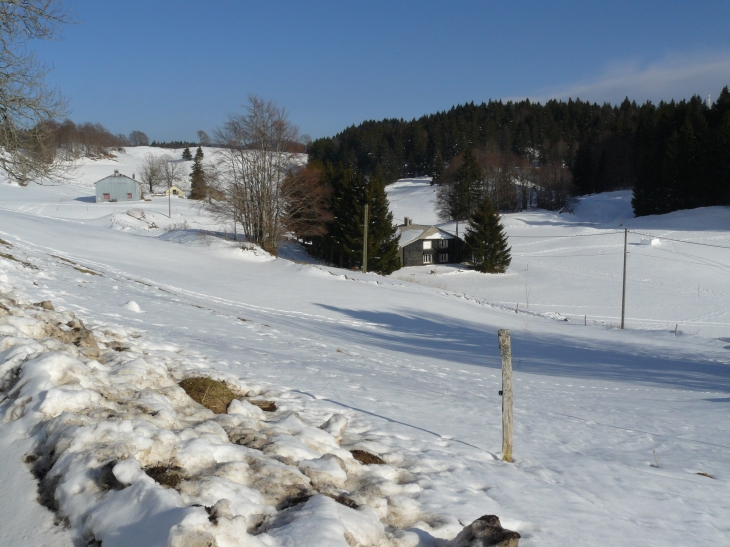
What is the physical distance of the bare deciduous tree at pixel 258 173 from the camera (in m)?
36.0

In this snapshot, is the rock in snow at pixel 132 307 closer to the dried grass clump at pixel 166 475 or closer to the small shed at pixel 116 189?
the dried grass clump at pixel 166 475

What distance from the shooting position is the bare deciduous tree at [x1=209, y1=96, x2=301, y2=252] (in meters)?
36.0

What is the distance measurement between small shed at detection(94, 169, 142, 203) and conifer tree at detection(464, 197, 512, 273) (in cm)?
5558

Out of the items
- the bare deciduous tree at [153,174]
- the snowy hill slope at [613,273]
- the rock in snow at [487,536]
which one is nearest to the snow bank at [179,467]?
the rock in snow at [487,536]

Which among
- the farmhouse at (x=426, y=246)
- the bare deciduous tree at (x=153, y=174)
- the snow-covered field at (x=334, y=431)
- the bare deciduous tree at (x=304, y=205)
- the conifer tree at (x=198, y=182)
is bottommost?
the snow-covered field at (x=334, y=431)

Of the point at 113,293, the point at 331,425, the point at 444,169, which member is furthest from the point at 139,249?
the point at 444,169

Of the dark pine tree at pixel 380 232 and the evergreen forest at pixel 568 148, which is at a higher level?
the evergreen forest at pixel 568 148

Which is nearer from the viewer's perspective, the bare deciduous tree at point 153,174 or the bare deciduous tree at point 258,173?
the bare deciduous tree at point 258,173

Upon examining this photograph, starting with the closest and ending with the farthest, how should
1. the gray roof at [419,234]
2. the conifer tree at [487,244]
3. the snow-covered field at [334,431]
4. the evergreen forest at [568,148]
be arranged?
1. the snow-covered field at [334,431]
2. the conifer tree at [487,244]
3. the gray roof at [419,234]
4. the evergreen forest at [568,148]

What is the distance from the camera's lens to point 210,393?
6.05 m

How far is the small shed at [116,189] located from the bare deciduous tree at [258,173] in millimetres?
49610

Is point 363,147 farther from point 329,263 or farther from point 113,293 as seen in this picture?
point 113,293

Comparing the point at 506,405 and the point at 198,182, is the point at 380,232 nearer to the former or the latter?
the point at 198,182

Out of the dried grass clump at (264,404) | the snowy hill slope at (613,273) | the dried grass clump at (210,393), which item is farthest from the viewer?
the snowy hill slope at (613,273)
